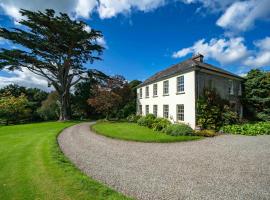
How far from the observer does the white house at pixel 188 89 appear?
15562mm

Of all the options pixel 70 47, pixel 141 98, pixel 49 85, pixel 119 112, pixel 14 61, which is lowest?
pixel 119 112

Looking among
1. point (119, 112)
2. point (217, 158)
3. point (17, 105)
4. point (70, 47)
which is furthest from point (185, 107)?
point (17, 105)

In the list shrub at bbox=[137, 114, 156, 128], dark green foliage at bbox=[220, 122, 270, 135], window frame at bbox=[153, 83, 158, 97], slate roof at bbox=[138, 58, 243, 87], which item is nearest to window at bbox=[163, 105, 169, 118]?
shrub at bbox=[137, 114, 156, 128]

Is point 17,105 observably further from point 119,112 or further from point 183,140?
point 183,140

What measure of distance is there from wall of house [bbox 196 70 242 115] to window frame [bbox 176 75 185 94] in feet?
5.44

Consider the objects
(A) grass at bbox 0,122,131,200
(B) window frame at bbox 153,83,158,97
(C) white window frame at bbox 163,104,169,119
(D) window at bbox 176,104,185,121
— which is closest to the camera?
Result: (A) grass at bbox 0,122,131,200

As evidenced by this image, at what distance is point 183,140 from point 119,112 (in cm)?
2101

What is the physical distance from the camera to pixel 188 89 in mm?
16000

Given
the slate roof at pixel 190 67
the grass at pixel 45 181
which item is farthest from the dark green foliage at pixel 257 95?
the grass at pixel 45 181

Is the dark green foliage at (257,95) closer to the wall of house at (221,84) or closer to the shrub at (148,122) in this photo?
the wall of house at (221,84)

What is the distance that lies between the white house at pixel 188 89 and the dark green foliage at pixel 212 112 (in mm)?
558

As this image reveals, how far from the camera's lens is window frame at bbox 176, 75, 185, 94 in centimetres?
1689

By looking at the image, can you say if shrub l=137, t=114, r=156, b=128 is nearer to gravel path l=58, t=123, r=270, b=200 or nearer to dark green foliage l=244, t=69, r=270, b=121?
gravel path l=58, t=123, r=270, b=200

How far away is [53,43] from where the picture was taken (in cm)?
2469
